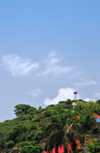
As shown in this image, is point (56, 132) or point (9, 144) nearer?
point (56, 132)

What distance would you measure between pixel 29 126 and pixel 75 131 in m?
43.7

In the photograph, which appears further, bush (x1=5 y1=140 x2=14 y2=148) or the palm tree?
bush (x1=5 y1=140 x2=14 y2=148)

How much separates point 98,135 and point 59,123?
8.84 m

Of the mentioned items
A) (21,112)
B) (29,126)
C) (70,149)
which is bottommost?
(70,149)

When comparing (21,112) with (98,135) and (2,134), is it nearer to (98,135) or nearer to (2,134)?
(2,134)

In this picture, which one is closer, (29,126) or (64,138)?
(64,138)

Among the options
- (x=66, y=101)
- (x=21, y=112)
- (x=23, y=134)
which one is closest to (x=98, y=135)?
(x=23, y=134)

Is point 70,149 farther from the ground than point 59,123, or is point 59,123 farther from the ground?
point 59,123

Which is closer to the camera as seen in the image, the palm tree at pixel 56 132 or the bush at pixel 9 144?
the palm tree at pixel 56 132

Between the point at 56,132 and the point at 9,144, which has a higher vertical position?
the point at 9,144

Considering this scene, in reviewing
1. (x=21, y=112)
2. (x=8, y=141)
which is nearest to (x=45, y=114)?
(x=8, y=141)

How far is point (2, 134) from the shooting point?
81.2 m

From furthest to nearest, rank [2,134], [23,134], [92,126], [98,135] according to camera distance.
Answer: [2,134]
[23,134]
[98,135]
[92,126]

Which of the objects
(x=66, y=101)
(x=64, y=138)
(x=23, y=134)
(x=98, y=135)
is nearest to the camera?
(x=64, y=138)
